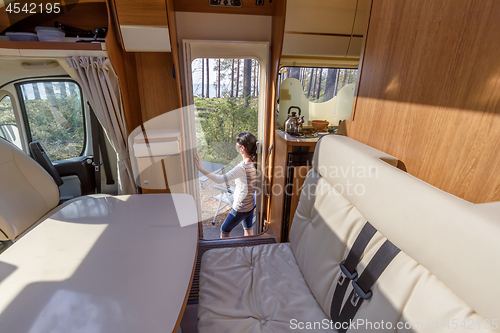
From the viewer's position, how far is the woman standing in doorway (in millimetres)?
2609

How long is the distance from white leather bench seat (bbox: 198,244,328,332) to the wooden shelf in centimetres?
190

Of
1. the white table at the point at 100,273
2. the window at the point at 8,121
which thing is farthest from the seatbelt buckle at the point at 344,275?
the window at the point at 8,121

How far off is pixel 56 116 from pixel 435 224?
10.7 ft

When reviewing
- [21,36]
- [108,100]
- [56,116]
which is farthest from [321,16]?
[56,116]

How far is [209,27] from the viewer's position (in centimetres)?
238

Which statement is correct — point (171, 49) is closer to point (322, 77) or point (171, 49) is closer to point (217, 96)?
point (217, 96)

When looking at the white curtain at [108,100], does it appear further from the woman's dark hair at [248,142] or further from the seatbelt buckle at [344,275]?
the seatbelt buckle at [344,275]

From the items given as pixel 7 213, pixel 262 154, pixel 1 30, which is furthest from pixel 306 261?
pixel 1 30

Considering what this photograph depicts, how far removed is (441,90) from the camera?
2.54 ft

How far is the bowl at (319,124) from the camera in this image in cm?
278

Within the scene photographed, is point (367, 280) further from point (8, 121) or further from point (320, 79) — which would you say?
point (8, 121)

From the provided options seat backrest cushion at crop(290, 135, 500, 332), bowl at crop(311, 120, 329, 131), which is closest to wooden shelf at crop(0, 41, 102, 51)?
seat backrest cushion at crop(290, 135, 500, 332)

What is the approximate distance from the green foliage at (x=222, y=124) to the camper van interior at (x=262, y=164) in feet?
0.06

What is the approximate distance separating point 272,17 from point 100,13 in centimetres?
167
